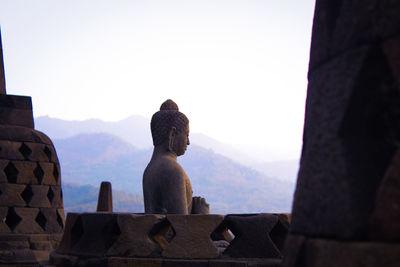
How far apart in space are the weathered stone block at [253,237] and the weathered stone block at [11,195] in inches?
204

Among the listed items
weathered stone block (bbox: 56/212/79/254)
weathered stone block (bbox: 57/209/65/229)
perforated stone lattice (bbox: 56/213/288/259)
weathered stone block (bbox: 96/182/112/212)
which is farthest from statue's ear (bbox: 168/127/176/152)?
weathered stone block (bbox: 96/182/112/212)

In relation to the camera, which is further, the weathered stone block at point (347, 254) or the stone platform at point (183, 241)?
the stone platform at point (183, 241)

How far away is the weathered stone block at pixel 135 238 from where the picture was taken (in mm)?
4652

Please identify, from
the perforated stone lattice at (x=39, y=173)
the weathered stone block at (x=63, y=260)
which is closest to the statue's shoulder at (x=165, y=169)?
the weathered stone block at (x=63, y=260)

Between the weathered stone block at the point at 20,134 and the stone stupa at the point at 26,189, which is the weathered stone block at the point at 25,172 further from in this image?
the weathered stone block at the point at 20,134

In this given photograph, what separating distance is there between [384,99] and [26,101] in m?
8.55

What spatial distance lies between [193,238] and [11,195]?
513 cm

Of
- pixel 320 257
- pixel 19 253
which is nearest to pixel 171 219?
pixel 320 257

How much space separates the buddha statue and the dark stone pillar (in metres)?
3.60

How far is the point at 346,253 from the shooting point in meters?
1.93

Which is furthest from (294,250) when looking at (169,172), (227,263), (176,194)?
(169,172)

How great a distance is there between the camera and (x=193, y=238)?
4543mm

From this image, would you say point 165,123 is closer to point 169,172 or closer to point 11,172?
point 169,172

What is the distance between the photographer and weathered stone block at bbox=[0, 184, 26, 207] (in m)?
8.69
